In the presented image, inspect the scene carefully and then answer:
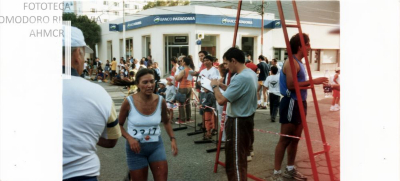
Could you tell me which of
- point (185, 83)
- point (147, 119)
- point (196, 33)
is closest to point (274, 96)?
point (185, 83)

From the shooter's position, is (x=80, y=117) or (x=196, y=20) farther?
(x=196, y=20)

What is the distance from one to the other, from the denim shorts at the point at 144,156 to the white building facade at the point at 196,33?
61.1ft

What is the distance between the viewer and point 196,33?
22109mm

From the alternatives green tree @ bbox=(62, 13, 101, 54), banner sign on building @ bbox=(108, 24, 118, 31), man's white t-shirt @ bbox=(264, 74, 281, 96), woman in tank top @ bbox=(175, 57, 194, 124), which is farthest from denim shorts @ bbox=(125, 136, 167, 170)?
green tree @ bbox=(62, 13, 101, 54)

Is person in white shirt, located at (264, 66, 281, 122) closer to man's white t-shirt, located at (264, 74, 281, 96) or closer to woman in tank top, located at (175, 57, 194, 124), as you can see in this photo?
man's white t-shirt, located at (264, 74, 281, 96)

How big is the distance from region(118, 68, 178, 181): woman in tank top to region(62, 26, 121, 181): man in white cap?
1192 mm

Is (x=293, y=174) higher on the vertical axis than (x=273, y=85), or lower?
lower

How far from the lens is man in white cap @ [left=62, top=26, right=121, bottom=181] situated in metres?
1.63

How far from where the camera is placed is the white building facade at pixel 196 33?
22.1 m

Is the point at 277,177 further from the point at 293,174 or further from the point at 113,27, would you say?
the point at 113,27

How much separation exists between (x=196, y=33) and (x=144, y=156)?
1962 cm

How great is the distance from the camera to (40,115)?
6.56 ft
